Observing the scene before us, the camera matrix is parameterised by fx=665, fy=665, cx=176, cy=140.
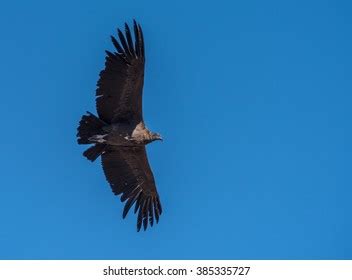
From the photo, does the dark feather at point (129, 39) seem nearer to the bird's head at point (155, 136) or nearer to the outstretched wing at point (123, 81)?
the outstretched wing at point (123, 81)

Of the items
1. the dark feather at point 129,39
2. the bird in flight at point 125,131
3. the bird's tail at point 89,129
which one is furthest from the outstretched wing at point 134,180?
the dark feather at point 129,39

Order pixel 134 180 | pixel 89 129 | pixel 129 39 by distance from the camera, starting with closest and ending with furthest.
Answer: pixel 129 39 → pixel 89 129 → pixel 134 180

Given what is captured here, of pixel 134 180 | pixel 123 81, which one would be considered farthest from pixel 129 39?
pixel 134 180

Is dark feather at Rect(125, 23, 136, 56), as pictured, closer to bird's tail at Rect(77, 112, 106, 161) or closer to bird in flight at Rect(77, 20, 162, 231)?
bird in flight at Rect(77, 20, 162, 231)

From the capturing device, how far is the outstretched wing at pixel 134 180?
14.2 m

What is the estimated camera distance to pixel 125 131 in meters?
13.5

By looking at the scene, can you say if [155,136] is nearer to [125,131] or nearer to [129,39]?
[125,131]

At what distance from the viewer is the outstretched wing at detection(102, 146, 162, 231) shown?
1423 cm

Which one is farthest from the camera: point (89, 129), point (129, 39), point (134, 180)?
point (134, 180)

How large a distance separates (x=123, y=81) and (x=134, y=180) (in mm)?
2635
